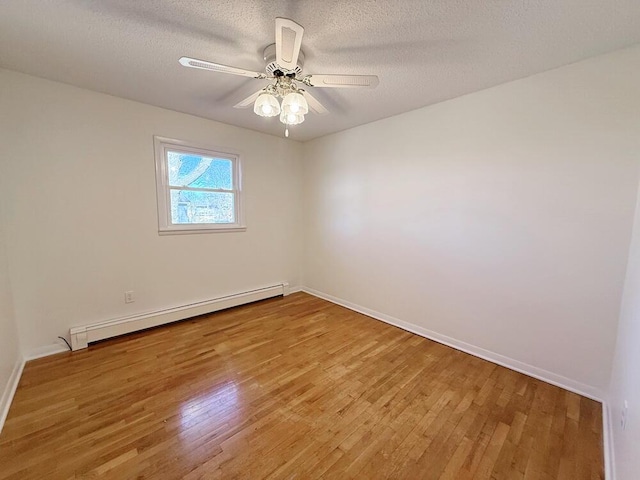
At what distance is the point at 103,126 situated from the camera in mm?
2479

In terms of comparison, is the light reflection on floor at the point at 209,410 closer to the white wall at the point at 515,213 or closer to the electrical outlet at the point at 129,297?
the electrical outlet at the point at 129,297

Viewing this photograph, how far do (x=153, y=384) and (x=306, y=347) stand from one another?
1.28 meters

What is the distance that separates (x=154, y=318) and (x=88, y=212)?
1262 millimetres

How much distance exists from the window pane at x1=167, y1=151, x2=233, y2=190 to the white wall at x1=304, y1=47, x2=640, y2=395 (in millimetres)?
1748

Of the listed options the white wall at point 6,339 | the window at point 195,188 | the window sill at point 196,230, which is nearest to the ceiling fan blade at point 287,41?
the window at point 195,188

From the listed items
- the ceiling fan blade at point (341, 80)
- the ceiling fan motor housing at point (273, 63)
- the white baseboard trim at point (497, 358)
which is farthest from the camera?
the white baseboard trim at point (497, 358)

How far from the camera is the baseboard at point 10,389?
1621mm

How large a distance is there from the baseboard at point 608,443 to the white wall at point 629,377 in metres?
0.05

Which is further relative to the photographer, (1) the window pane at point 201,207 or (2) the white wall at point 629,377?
(1) the window pane at point 201,207

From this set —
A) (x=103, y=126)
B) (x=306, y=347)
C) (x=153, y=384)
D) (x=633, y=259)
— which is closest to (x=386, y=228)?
(x=306, y=347)

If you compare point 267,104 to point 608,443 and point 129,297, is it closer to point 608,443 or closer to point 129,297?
point 129,297

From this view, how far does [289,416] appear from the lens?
1.67 metres

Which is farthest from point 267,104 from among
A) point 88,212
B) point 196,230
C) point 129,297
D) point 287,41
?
point 129,297

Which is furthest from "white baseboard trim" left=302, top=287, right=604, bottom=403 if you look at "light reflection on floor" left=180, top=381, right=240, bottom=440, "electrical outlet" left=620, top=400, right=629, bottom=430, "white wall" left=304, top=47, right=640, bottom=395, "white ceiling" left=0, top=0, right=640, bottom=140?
"white ceiling" left=0, top=0, right=640, bottom=140
